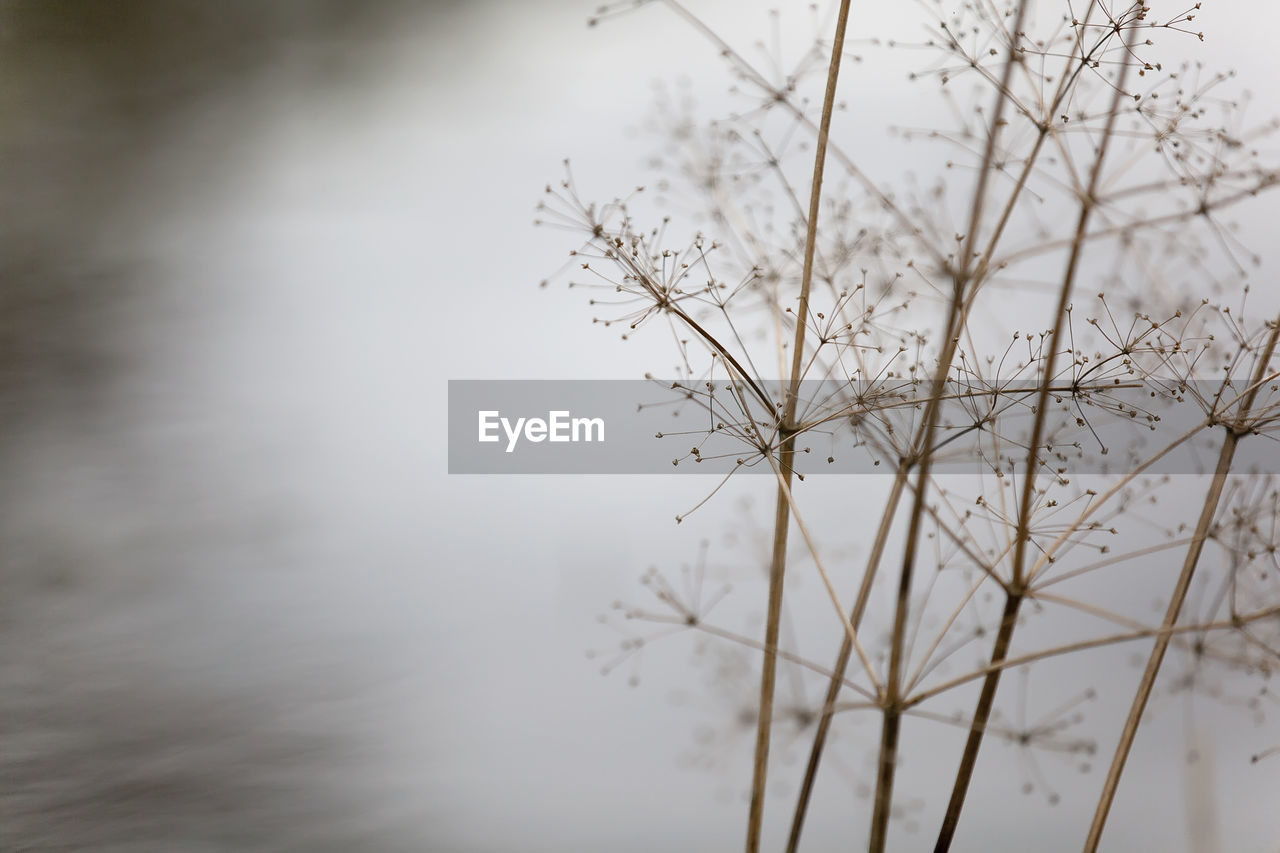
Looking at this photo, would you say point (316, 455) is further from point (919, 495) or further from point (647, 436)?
point (919, 495)

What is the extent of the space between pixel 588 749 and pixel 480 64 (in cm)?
66

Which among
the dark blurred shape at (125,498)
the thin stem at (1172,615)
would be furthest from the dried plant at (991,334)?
the dark blurred shape at (125,498)

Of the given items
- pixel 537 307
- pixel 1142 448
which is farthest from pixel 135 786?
pixel 1142 448

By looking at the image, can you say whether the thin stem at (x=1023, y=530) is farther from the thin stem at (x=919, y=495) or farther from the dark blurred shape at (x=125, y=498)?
the dark blurred shape at (x=125, y=498)

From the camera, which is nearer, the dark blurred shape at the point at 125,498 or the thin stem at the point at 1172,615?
the thin stem at the point at 1172,615

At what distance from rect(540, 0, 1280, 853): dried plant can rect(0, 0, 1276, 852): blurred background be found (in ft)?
0.23

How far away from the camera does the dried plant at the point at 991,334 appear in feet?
1.84

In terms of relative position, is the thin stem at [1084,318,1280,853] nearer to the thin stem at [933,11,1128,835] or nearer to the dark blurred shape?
the thin stem at [933,11,1128,835]

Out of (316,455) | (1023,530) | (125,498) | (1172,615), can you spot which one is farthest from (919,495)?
(125,498)

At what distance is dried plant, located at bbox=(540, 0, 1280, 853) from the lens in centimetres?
56

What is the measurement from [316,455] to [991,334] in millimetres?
645

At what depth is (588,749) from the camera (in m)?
0.85

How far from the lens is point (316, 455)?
0.90m

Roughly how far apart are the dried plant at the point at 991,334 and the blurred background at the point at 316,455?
0.07 metres
